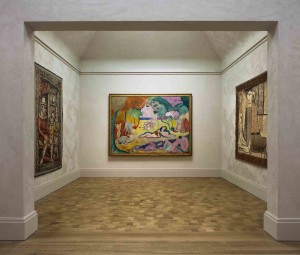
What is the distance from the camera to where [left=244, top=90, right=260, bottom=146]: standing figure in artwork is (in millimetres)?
8266

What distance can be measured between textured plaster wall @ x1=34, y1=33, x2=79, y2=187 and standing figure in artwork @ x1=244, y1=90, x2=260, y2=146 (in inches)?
219

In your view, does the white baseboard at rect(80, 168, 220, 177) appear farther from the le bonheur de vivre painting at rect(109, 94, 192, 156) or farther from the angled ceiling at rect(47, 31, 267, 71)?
the angled ceiling at rect(47, 31, 267, 71)

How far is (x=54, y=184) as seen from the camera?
879cm

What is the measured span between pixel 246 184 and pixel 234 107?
8.45 ft

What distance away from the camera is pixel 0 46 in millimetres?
4621

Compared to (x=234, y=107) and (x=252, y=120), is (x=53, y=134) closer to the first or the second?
(x=252, y=120)

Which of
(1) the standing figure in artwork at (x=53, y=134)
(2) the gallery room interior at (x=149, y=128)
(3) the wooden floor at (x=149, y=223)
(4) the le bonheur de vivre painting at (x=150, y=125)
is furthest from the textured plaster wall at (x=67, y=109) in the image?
(4) the le bonheur de vivre painting at (x=150, y=125)

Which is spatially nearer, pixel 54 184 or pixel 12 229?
pixel 12 229

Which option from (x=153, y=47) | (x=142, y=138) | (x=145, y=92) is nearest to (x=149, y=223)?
(x=142, y=138)

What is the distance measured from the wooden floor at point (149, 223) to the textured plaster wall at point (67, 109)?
100 centimetres

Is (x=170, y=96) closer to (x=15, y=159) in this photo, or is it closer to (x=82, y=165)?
(x=82, y=165)

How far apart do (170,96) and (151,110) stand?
0.88 metres

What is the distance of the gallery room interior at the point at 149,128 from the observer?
4609mm

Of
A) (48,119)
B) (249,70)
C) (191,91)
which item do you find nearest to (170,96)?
(191,91)
